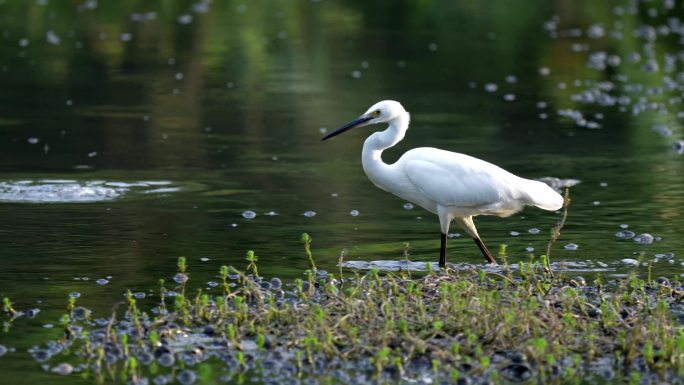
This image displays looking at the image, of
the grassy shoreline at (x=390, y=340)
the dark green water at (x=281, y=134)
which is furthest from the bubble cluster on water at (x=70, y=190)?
the grassy shoreline at (x=390, y=340)

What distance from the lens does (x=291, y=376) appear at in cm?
747

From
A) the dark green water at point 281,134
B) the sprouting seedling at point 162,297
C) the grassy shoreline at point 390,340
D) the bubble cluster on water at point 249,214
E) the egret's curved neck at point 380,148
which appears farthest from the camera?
the bubble cluster on water at point 249,214

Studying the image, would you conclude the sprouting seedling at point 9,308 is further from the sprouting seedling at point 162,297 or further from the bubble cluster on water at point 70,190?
the bubble cluster on water at point 70,190

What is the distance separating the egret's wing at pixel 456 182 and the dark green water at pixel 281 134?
0.67 meters

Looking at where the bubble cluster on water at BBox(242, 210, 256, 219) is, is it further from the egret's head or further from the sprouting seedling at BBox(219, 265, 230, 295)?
the sprouting seedling at BBox(219, 265, 230, 295)

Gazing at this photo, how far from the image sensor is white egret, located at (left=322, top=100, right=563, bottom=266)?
10250 mm

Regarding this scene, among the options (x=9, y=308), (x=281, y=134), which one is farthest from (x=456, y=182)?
(x=281, y=134)

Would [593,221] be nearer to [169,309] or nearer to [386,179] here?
[386,179]

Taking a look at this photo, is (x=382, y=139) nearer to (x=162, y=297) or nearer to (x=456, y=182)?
(x=456, y=182)

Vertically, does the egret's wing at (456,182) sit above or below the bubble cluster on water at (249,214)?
above

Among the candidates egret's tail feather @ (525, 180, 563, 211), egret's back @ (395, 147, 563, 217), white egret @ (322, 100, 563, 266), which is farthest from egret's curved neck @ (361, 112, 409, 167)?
egret's tail feather @ (525, 180, 563, 211)

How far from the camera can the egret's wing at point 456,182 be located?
33.6 feet

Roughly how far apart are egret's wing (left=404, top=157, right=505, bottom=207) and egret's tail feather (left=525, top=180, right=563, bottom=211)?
9.0 inches

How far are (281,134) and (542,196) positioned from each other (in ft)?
23.7
